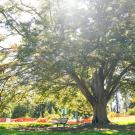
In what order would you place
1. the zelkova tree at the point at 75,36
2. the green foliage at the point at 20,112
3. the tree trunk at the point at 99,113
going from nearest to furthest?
the zelkova tree at the point at 75,36 → the tree trunk at the point at 99,113 → the green foliage at the point at 20,112

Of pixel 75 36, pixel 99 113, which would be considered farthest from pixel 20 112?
pixel 75 36

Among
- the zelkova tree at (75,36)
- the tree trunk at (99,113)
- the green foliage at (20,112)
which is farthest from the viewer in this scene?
the green foliage at (20,112)

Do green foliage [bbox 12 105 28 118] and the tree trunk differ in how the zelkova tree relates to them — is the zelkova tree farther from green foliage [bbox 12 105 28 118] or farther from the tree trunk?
green foliage [bbox 12 105 28 118]

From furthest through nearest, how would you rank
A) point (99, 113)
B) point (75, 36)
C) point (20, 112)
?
point (20, 112)
point (99, 113)
point (75, 36)

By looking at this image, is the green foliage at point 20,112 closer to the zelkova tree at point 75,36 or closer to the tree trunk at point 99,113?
the tree trunk at point 99,113

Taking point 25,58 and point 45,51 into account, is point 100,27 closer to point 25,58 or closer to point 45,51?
point 45,51

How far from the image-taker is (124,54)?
20.7 meters

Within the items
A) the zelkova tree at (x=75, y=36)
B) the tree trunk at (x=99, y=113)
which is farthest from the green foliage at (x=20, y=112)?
the zelkova tree at (x=75, y=36)

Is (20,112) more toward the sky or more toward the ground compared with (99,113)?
more toward the sky

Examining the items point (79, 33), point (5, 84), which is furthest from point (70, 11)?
point (5, 84)

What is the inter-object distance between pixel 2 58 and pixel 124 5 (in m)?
9.63

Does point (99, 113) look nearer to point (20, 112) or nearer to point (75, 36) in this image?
point (75, 36)

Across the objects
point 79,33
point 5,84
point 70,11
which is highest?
point 70,11

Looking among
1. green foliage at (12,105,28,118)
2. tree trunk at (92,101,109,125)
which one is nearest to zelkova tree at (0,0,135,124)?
→ tree trunk at (92,101,109,125)
